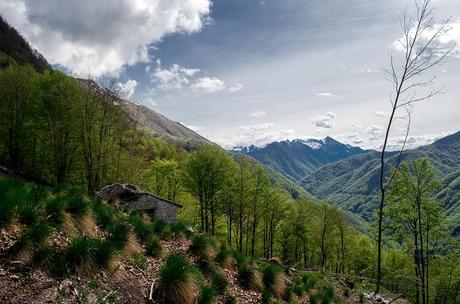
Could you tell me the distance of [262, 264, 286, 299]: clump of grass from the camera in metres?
12.2

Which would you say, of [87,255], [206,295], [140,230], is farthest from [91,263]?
[140,230]

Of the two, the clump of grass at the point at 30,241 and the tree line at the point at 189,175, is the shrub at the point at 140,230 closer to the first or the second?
the clump of grass at the point at 30,241

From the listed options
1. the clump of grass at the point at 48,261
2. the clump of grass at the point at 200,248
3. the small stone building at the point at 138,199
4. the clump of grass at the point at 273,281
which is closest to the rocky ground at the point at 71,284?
the clump of grass at the point at 48,261

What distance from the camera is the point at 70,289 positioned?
6871mm

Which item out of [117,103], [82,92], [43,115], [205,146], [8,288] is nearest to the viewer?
[8,288]

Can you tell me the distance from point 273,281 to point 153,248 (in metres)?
4.71

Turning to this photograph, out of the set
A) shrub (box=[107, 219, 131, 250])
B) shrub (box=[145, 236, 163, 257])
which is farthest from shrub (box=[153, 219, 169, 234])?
shrub (box=[107, 219, 131, 250])

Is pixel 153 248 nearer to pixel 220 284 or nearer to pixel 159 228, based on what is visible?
pixel 220 284

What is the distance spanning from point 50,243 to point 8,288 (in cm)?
158

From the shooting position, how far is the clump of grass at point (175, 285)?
7.98 meters

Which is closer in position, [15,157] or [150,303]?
[150,303]

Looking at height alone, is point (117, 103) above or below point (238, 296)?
above

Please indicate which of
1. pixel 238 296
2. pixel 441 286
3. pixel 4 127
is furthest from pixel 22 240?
pixel 441 286

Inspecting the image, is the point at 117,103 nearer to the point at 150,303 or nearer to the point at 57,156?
the point at 57,156
